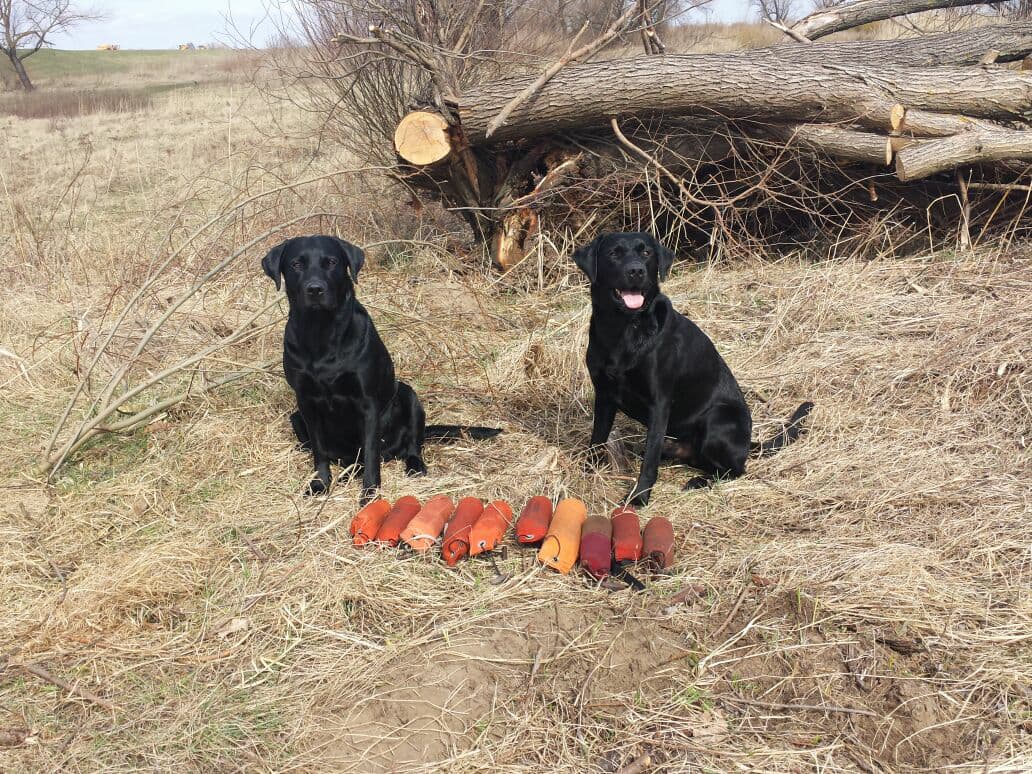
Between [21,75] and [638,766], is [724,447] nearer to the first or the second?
[638,766]

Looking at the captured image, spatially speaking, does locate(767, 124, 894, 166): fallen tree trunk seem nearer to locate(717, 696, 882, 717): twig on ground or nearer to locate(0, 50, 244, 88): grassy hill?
locate(717, 696, 882, 717): twig on ground

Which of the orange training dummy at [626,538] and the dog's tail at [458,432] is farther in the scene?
the dog's tail at [458,432]

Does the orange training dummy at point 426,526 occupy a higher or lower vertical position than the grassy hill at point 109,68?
lower

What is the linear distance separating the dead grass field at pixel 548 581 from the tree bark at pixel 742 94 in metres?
1.37

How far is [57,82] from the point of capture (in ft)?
104

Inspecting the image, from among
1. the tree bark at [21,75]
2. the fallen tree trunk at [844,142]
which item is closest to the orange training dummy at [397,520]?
the fallen tree trunk at [844,142]

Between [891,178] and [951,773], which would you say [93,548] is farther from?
[891,178]

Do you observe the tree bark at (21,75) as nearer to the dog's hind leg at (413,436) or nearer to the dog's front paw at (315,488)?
the dog's hind leg at (413,436)

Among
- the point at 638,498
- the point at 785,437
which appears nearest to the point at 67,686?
the point at 638,498

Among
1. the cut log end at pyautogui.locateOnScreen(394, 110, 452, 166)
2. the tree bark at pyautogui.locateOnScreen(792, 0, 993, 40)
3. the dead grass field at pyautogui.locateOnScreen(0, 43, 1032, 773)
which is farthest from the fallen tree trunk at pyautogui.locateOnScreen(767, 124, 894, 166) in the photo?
the tree bark at pyautogui.locateOnScreen(792, 0, 993, 40)

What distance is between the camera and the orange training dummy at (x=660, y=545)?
10.2ft

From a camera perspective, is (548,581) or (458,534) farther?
(458,534)

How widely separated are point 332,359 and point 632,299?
140cm

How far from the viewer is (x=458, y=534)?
10.6 feet
